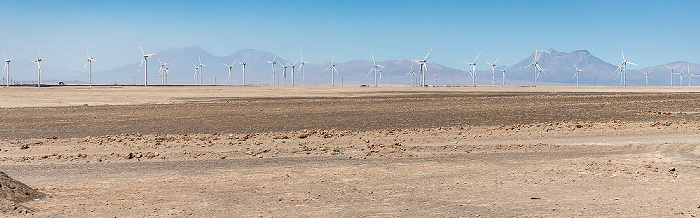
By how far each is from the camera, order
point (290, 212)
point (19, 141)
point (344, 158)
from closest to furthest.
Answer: point (290, 212), point (344, 158), point (19, 141)

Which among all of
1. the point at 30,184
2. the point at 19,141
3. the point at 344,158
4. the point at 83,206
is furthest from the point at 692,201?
the point at 19,141

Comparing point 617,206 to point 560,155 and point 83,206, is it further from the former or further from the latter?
point 83,206

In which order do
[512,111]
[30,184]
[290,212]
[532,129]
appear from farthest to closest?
[512,111] → [532,129] → [30,184] → [290,212]

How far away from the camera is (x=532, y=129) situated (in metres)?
27.8

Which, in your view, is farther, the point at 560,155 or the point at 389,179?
the point at 560,155

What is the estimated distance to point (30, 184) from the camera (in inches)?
590

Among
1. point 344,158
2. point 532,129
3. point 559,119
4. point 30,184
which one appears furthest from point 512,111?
point 30,184

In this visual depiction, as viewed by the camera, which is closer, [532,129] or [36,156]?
[36,156]

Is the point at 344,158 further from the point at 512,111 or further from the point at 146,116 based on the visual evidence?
the point at 512,111

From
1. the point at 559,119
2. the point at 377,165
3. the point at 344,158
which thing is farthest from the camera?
the point at 559,119

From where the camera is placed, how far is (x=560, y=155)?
771 inches

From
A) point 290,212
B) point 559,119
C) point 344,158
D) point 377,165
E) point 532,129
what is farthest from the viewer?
point 559,119

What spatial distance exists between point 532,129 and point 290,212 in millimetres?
17899

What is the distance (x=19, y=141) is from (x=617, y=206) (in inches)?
813
